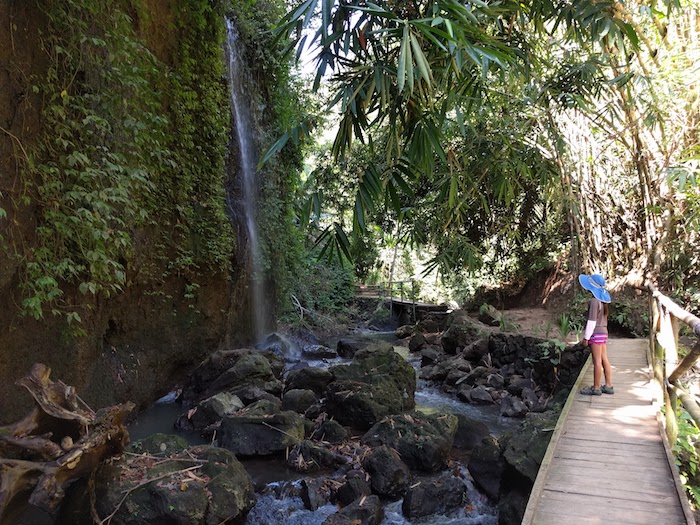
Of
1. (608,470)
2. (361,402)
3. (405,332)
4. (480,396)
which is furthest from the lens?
(405,332)

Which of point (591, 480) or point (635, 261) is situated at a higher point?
point (635, 261)

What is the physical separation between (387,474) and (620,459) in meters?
2.13

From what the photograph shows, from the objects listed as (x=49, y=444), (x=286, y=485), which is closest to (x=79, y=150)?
(x=49, y=444)

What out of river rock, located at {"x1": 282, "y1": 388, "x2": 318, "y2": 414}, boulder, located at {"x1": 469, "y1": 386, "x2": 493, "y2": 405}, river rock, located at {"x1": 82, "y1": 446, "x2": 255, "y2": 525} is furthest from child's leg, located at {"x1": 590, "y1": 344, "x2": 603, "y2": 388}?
river rock, located at {"x1": 282, "y1": 388, "x2": 318, "y2": 414}

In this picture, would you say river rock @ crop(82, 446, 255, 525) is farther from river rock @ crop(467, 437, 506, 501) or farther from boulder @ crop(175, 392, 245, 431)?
river rock @ crop(467, 437, 506, 501)

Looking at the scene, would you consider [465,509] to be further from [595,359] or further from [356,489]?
[595,359]

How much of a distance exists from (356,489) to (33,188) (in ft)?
12.8

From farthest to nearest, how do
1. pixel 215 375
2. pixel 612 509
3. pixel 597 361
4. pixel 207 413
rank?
pixel 215 375 < pixel 207 413 < pixel 597 361 < pixel 612 509

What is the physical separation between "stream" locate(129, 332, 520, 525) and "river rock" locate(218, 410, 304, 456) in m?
0.13

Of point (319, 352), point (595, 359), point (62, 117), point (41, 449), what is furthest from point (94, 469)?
point (319, 352)

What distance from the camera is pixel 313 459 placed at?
519 cm

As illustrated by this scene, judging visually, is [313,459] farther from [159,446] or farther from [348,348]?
[348,348]

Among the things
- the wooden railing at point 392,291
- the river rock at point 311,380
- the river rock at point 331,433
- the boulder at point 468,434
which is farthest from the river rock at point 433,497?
the wooden railing at point 392,291

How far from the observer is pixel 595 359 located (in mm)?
4801
